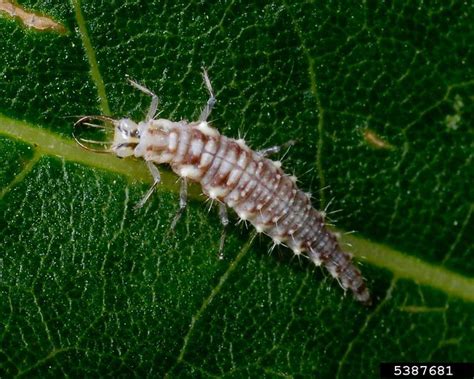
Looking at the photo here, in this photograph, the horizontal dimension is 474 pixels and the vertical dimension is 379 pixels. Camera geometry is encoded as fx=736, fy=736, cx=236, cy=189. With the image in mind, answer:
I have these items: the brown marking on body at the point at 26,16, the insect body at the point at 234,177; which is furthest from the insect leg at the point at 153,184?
the brown marking on body at the point at 26,16

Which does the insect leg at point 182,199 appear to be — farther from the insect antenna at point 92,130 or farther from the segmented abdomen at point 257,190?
the insect antenna at point 92,130

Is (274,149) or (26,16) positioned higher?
(26,16)

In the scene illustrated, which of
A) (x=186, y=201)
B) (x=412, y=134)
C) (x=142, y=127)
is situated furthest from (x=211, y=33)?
(x=412, y=134)

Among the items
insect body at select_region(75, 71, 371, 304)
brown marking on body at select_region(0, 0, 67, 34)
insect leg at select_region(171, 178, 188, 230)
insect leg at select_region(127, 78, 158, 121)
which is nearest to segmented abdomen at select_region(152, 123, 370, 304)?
insect body at select_region(75, 71, 371, 304)

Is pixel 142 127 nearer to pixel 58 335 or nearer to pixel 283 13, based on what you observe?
pixel 283 13

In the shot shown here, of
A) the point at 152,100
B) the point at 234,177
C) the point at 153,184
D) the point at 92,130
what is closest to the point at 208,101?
the point at 152,100

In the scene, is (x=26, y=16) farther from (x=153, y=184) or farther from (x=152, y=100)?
(x=153, y=184)
